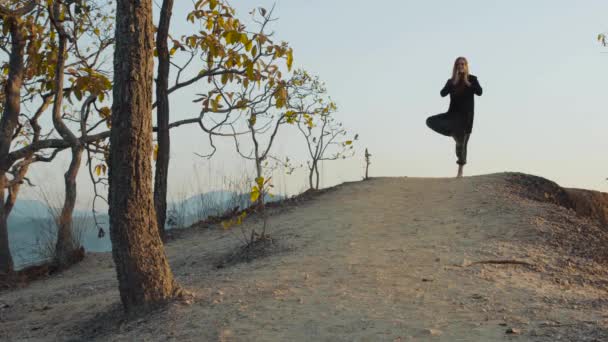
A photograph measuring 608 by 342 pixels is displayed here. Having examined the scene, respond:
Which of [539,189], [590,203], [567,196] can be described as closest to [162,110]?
[539,189]

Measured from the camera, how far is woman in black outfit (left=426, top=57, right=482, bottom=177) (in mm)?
9906

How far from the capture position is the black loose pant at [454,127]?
10.2m

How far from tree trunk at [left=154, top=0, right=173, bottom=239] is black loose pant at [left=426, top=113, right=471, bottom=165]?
162 inches

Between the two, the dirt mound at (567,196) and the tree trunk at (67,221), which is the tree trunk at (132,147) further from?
the dirt mound at (567,196)

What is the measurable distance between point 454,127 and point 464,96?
0.51 meters

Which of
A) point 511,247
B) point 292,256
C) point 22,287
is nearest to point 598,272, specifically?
point 511,247

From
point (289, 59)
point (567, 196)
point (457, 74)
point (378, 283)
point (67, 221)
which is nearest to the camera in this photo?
point (378, 283)

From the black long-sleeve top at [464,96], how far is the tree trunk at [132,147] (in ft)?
19.6

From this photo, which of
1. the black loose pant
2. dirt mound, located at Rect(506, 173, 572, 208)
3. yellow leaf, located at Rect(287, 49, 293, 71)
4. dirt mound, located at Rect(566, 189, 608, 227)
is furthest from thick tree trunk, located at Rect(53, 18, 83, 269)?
dirt mound, located at Rect(566, 189, 608, 227)

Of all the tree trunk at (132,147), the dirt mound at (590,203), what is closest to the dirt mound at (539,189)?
the dirt mound at (590,203)

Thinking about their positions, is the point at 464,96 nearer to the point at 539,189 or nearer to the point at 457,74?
the point at 457,74

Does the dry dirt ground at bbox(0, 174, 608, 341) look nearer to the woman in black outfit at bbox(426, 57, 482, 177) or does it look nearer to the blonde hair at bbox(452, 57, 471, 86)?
the woman in black outfit at bbox(426, 57, 482, 177)

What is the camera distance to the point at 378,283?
17.8 ft

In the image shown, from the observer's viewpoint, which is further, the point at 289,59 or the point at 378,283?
the point at 289,59
